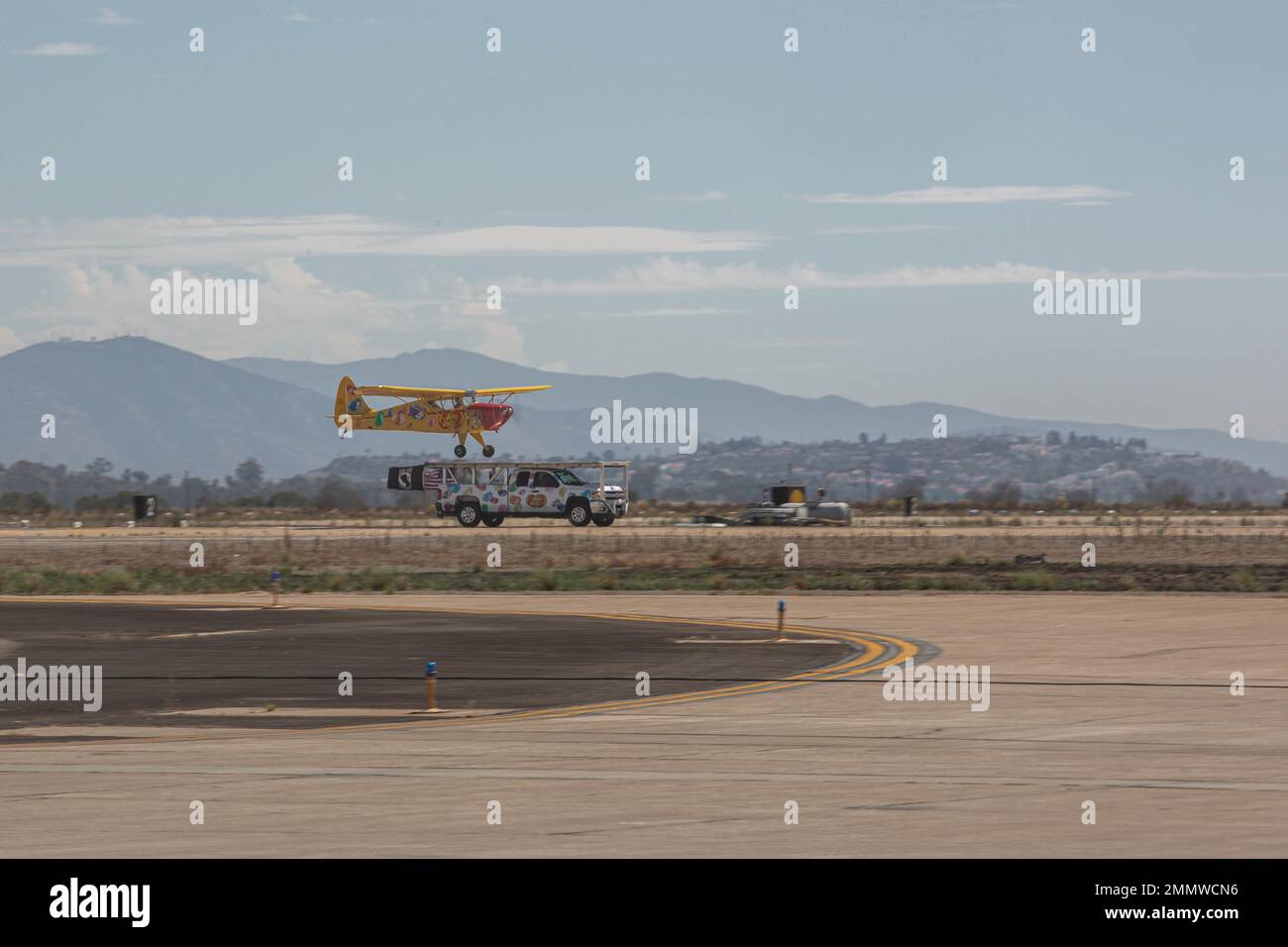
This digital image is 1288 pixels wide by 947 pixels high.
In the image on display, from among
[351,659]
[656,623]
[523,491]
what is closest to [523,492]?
[523,491]

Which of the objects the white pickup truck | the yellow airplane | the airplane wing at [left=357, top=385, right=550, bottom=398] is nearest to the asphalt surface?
the white pickup truck

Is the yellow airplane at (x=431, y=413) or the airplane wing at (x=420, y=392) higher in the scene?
the airplane wing at (x=420, y=392)

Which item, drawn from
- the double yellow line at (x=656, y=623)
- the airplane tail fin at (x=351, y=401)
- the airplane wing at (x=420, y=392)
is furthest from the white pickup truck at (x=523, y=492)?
the double yellow line at (x=656, y=623)

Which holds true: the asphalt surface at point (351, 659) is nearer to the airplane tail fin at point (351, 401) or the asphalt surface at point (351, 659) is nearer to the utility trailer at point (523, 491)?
the utility trailer at point (523, 491)

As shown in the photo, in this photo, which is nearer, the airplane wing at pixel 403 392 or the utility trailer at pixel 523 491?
the utility trailer at pixel 523 491

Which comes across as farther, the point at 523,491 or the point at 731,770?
the point at 523,491

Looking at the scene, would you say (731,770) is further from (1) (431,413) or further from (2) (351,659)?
(1) (431,413)
